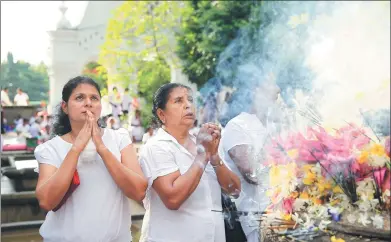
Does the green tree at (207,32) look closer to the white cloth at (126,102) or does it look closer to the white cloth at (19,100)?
the white cloth at (126,102)

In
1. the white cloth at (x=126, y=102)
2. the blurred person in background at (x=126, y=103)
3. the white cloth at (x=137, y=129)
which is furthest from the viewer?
the white cloth at (x=126, y=102)

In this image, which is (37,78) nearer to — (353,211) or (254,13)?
(254,13)

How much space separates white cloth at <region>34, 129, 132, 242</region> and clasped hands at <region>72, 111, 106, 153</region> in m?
0.09

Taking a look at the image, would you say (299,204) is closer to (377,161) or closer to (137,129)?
(377,161)

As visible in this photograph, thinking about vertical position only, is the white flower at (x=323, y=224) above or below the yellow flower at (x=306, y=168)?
below

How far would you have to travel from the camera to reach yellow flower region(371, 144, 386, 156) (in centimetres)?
244

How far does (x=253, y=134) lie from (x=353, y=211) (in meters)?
0.93

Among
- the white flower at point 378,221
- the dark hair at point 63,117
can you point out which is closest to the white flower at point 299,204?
the white flower at point 378,221

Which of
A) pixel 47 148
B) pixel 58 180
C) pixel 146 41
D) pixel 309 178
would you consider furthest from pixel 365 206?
pixel 146 41

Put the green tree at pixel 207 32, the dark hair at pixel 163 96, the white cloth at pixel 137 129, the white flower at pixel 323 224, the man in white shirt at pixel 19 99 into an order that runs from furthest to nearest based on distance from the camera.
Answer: the man in white shirt at pixel 19 99 → the green tree at pixel 207 32 → the white cloth at pixel 137 129 → the dark hair at pixel 163 96 → the white flower at pixel 323 224

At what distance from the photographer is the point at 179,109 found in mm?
2918

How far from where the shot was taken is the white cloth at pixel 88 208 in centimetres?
266

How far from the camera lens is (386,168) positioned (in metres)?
2.44

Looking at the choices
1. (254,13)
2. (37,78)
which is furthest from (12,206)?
(37,78)
